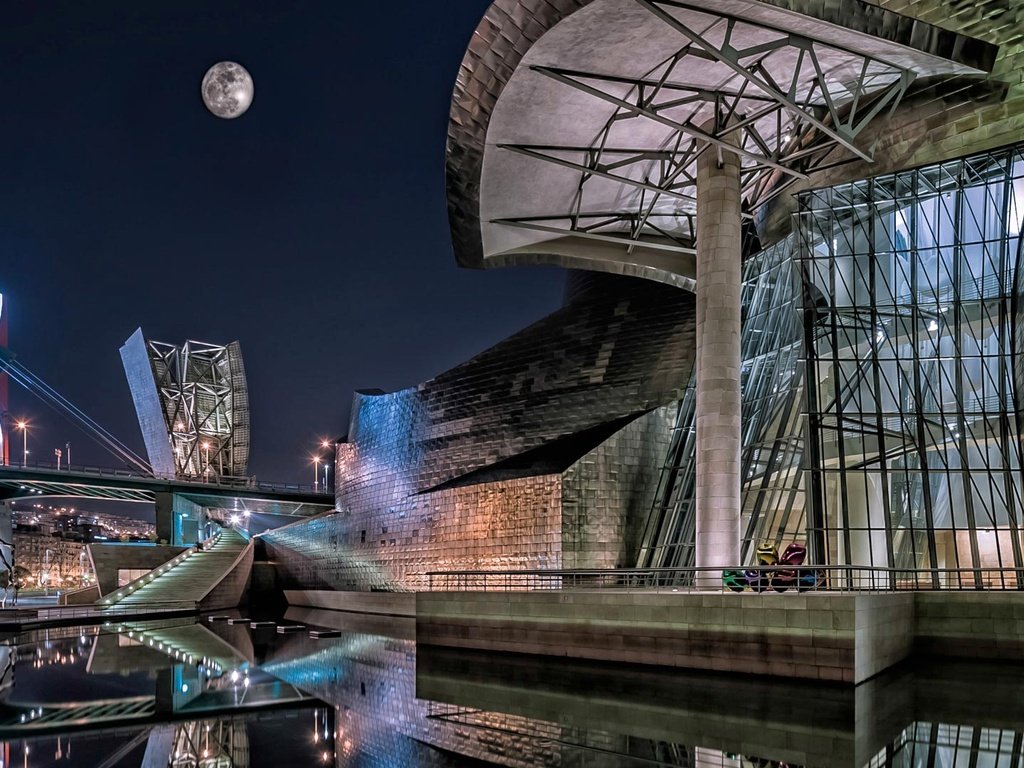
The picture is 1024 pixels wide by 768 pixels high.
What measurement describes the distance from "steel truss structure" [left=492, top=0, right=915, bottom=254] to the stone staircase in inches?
1044

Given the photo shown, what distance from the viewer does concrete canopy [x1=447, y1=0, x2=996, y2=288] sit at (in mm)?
17312

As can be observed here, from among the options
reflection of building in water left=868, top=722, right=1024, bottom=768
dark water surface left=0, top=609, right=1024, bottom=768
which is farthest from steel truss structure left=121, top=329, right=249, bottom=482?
reflection of building in water left=868, top=722, right=1024, bottom=768

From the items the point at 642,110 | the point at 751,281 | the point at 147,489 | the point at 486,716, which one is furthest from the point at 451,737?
the point at 147,489

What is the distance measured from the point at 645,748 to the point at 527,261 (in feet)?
66.0

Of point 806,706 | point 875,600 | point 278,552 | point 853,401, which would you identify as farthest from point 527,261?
point 278,552

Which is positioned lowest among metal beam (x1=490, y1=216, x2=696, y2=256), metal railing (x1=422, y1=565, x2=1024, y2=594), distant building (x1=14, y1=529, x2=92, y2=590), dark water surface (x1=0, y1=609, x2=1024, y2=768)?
distant building (x1=14, y1=529, x2=92, y2=590)

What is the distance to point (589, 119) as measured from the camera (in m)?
21.8

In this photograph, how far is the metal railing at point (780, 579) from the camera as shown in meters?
15.7

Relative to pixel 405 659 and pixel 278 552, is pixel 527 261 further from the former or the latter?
pixel 278 552

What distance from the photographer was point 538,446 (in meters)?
29.9

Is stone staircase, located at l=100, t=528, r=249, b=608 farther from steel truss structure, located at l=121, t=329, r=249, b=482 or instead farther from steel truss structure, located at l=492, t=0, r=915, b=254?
steel truss structure, located at l=492, t=0, r=915, b=254

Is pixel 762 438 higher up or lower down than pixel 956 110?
lower down

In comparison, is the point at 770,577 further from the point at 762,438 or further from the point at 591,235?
the point at 591,235

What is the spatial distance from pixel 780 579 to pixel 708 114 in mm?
12671
